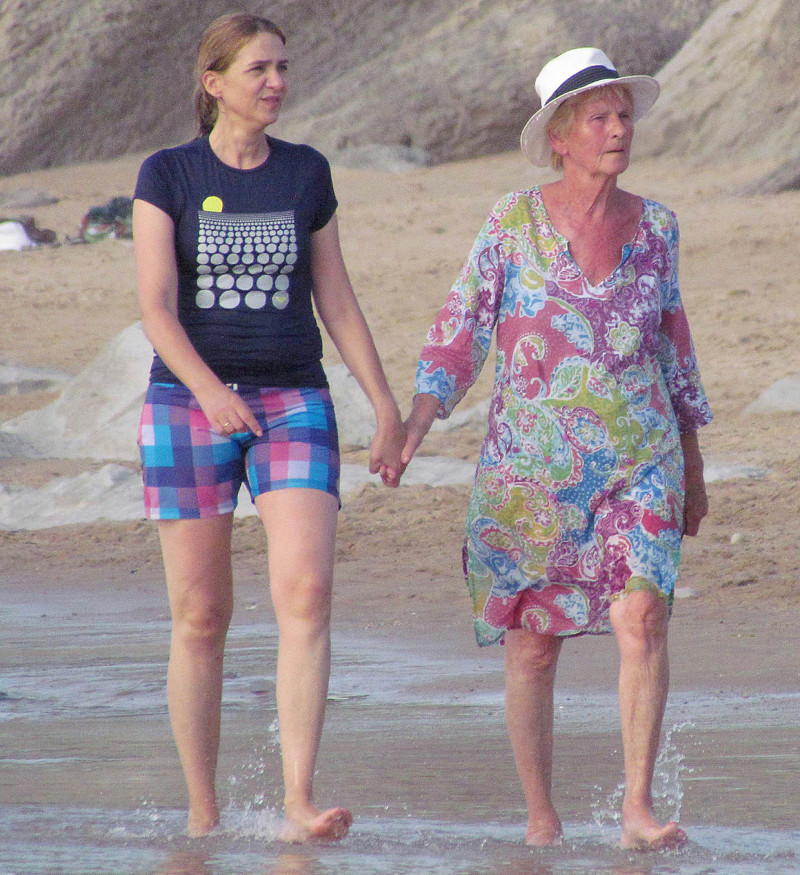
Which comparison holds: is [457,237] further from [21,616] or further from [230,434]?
[230,434]

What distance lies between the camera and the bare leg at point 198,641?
139 inches

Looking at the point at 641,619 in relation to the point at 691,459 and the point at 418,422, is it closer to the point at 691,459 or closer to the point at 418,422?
the point at 691,459

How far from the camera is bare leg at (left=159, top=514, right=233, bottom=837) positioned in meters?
3.53

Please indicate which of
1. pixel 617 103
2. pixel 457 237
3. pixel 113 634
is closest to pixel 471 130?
pixel 457 237

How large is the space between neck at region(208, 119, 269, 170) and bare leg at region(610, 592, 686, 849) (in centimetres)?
124

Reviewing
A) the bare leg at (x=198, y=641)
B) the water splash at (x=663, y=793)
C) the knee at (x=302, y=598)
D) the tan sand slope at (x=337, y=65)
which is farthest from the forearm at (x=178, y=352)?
the tan sand slope at (x=337, y=65)

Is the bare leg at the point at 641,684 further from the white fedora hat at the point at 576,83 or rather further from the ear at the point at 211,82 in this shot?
the ear at the point at 211,82

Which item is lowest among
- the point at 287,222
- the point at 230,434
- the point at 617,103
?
the point at 230,434

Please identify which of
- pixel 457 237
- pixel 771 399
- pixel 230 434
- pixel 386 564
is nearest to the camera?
pixel 230 434

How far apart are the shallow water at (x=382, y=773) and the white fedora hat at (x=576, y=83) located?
1.51 meters

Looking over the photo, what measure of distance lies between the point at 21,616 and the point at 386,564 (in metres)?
→ 1.70

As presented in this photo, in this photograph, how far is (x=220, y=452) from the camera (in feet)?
11.6

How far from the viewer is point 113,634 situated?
251 inches

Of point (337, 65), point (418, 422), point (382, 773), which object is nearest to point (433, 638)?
point (382, 773)
